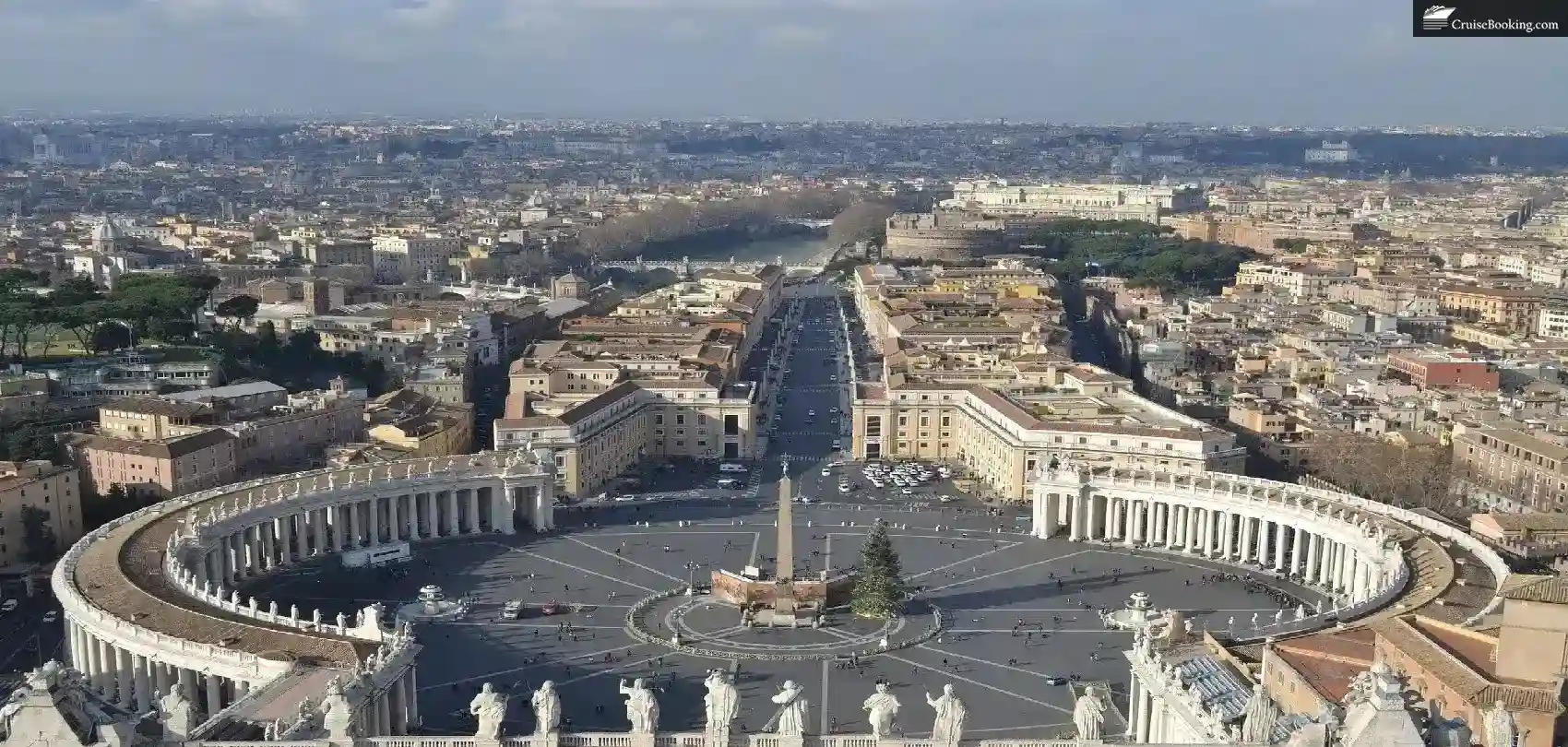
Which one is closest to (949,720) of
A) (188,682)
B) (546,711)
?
(546,711)

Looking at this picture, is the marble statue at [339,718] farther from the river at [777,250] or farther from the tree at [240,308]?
the river at [777,250]

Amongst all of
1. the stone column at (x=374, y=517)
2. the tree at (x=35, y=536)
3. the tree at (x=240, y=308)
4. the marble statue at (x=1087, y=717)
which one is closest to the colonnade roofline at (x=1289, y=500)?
the marble statue at (x=1087, y=717)

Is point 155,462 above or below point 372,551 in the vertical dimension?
above

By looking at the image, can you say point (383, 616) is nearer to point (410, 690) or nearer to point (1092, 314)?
point (410, 690)

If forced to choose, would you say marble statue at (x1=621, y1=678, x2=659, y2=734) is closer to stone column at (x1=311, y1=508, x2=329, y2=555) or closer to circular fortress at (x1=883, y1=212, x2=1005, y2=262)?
stone column at (x1=311, y1=508, x2=329, y2=555)

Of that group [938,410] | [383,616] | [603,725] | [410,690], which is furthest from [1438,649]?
[938,410]

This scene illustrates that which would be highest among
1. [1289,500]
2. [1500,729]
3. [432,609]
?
[1500,729]

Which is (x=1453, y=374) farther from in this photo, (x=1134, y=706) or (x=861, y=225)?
(x=861, y=225)

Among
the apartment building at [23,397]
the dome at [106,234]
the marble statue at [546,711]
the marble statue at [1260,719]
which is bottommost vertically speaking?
the apartment building at [23,397]

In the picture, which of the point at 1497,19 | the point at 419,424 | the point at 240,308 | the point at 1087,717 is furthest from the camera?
the point at 240,308
